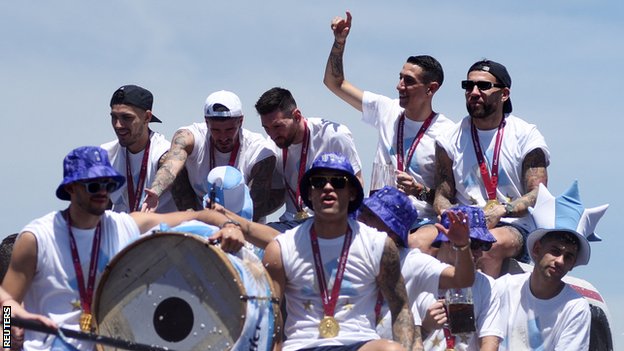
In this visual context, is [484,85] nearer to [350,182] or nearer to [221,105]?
[221,105]

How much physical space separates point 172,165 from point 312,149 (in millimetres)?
1235

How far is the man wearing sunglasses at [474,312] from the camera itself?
11.3 meters

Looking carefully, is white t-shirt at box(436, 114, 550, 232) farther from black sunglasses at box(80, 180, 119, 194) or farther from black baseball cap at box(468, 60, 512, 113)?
black sunglasses at box(80, 180, 119, 194)

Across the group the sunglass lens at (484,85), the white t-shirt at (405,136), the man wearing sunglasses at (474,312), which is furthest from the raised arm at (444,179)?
the man wearing sunglasses at (474,312)

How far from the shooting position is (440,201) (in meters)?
13.4

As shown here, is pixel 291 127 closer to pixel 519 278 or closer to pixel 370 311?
pixel 519 278

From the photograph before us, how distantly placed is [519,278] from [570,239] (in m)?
0.50

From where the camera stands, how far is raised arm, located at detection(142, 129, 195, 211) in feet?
40.7

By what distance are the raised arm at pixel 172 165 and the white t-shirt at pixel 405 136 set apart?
67.2 inches

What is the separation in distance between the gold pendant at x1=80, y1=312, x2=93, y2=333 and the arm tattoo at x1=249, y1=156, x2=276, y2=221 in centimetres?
359

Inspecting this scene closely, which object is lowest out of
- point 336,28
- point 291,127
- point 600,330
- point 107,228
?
point 600,330

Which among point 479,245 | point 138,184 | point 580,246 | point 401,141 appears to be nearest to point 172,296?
point 479,245

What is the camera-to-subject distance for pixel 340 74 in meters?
14.5

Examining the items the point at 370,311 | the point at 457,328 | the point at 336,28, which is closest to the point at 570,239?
the point at 457,328
